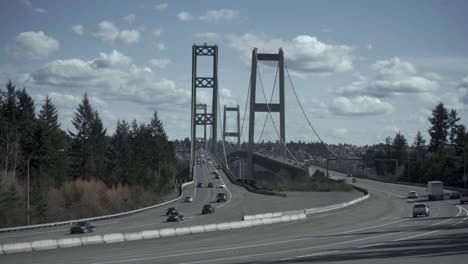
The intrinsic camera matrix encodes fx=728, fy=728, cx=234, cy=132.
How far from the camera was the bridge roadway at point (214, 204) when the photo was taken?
54.2 metres

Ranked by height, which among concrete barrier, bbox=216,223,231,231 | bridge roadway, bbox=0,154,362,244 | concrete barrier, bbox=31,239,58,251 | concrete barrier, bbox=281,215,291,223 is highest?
concrete barrier, bbox=31,239,58,251

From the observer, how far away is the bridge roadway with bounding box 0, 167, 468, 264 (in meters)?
26.6

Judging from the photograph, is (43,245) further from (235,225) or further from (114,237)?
(235,225)

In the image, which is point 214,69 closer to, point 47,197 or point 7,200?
point 47,197

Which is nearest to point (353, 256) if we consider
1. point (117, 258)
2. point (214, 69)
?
point (117, 258)

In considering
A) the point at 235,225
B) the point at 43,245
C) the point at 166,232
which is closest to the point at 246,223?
the point at 235,225

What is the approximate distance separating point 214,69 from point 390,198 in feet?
204

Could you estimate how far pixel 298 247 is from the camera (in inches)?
1277

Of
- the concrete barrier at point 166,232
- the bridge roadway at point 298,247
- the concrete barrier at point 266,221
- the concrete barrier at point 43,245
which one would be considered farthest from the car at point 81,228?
the concrete barrier at point 43,245

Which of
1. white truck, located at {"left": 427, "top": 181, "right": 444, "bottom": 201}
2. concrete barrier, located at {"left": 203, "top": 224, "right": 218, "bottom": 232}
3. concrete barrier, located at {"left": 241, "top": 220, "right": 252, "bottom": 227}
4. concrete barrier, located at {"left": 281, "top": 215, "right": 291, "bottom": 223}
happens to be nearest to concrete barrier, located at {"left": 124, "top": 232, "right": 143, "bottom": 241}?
concrete barrier, located at {"left": 203, "top": 224, "right": 218, "bottom": 232}

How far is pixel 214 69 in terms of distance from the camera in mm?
140875

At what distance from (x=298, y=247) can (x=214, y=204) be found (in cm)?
4960

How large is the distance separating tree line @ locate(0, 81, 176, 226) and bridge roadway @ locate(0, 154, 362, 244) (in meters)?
8.57

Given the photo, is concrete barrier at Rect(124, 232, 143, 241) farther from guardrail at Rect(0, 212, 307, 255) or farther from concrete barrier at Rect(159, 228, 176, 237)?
concrete barrier at Rect(159, 228, 176, 237)
